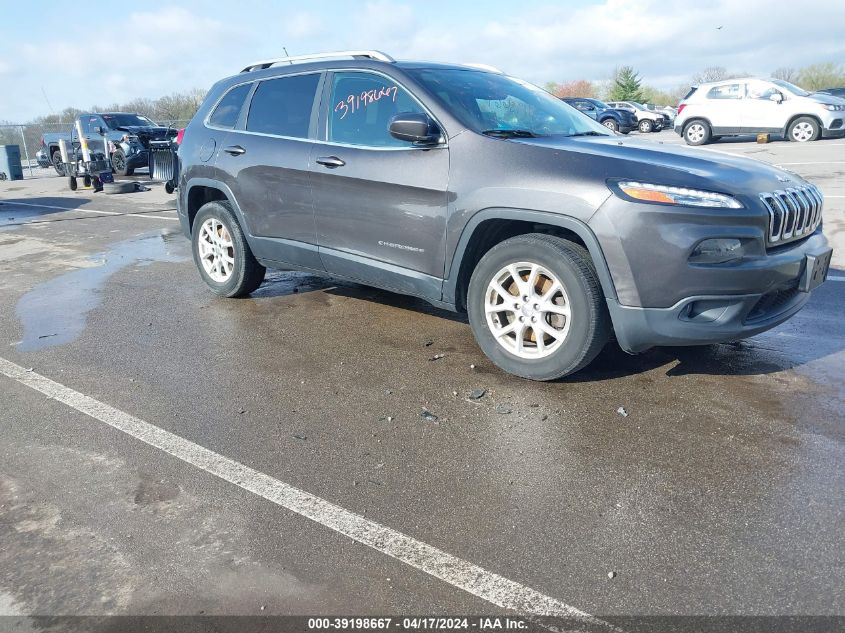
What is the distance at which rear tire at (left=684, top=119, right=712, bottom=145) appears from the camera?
21141mm

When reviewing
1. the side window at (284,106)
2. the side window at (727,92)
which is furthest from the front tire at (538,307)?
the side window at (727,92)

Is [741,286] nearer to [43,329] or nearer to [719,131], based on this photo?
[43,329]

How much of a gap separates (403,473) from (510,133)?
226cm

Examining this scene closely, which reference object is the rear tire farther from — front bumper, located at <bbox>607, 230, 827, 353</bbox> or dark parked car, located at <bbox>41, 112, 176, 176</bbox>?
front bumper, located at <bbox>607, 230, 827, 353</bbox>

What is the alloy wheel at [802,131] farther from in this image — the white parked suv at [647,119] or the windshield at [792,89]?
the white parked suv at [647,119]

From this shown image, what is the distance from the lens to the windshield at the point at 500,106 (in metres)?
4.51

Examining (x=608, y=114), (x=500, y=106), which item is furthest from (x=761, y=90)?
(x=500, y=106)

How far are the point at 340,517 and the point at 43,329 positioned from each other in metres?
3.85

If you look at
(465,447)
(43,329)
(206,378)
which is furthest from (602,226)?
(43,329)

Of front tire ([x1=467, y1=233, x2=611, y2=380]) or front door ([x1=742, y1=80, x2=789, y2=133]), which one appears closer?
front tire ([x1=467, y1=233, x2=611, y2=380])

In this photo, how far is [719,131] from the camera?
21.0 m

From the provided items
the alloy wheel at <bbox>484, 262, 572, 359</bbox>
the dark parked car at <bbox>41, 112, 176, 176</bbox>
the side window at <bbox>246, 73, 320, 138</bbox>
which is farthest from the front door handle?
the dark parked car at <bbox>41, 112, 176, 176</bbox>

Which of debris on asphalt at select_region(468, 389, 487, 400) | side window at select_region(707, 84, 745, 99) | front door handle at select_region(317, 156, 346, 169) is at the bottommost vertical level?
debris on asphalt at select_region(468, 389, 487, 400)

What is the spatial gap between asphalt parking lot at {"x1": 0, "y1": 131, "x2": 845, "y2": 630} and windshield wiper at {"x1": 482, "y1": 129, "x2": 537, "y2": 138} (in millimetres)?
1429
